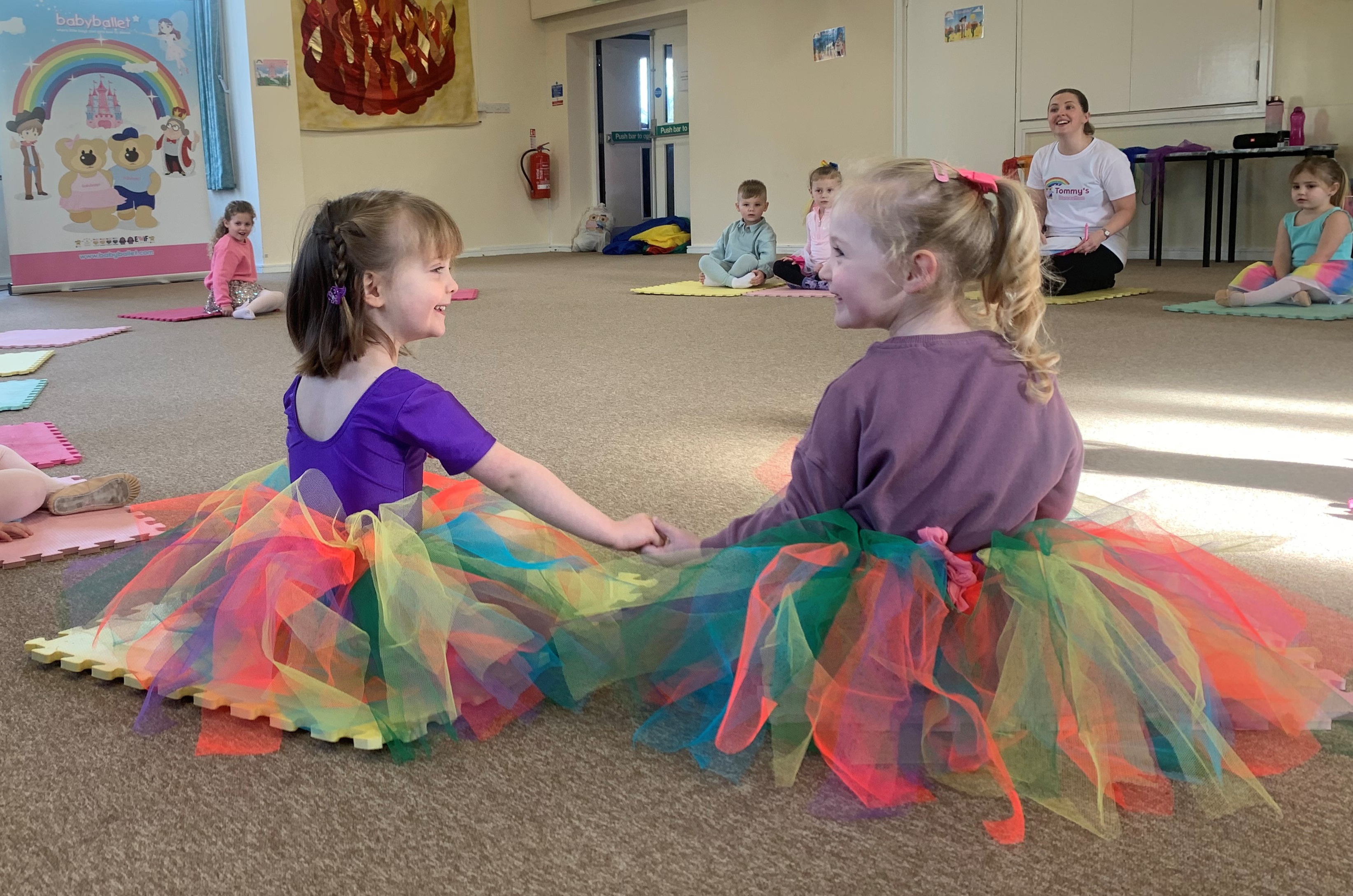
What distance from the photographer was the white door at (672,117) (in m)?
10.0

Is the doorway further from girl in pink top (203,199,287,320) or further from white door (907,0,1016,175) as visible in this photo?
girl in pink top (203,199,287,320)

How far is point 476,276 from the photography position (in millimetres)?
7695

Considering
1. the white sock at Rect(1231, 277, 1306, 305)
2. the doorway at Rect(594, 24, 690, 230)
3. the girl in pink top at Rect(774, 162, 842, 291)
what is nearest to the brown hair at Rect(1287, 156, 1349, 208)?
the white sock at Rect(1231, 277, 1306, 305)

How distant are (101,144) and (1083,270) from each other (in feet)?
19.4

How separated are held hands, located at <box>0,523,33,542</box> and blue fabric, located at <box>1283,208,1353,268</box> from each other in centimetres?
456

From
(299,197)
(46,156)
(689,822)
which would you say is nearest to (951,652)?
(689,822)

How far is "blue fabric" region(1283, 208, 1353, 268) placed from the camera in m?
4.57

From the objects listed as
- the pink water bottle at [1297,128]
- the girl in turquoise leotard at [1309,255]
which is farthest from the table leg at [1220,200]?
the girl in turquoise leotard at [1309,255]

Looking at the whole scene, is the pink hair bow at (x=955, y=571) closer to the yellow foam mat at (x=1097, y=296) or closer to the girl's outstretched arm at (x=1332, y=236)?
the yellow foam mat at (x=1097, y=296)

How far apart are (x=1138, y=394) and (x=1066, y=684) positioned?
2.05 metres

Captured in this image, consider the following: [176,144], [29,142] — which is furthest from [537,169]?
[29,142]

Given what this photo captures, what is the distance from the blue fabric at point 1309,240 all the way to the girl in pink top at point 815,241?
1.96 metres

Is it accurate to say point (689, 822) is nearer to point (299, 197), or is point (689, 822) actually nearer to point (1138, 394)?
point (1138, 394)

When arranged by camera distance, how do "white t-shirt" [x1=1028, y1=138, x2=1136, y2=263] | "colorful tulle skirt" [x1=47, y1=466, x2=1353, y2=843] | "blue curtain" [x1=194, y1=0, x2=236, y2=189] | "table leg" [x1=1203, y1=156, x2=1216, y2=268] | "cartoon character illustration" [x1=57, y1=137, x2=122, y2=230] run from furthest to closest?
"blue curtain" [x1=194, y1=0, x2=236, y2=189] < "cartoon character illustration" [x1=57, y1=137, x2=122, y2=230] < "table leg" [x1=1203, y1=156, x2=1216, y2=268] < "white t-shirt" [x1=1028, y1=138, x2=1136, y2=263] < "colorful tulle skirt" [x1=47, y1=466, x2=1353, y2=843]
